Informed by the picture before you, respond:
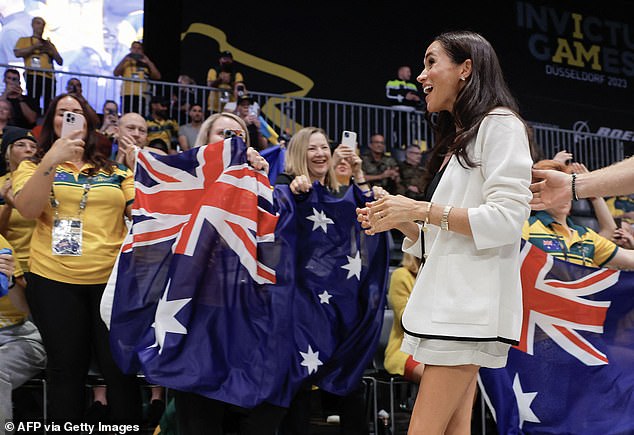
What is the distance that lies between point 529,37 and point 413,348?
12.5 meters

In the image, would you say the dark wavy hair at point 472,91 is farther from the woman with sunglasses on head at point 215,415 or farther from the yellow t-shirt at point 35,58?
the yellow t-shirt at point 35,58

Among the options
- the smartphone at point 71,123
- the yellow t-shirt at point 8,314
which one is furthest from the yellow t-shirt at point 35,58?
the yellow t-shirt at point 8,314

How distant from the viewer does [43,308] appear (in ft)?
11.5

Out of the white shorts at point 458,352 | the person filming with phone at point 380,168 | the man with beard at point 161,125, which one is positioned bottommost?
the white shorts at point 458,352

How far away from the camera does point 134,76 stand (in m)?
9.49

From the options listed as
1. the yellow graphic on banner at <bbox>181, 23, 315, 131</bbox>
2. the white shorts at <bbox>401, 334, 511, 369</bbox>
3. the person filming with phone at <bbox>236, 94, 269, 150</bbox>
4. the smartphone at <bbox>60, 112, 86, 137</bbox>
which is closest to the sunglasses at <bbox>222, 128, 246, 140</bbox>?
the smartphone at <bbox>60, 112, 86, 137</bbox>

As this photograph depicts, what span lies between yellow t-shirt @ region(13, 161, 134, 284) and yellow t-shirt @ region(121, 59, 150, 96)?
18.9ft

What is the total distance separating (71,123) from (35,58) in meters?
5.98

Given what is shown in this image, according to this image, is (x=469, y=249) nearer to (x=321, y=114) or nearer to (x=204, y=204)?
(x=204, y=204)

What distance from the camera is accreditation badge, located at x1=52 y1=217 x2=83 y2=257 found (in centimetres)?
361

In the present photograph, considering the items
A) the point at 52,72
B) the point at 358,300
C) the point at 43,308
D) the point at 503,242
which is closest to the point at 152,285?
the point at 43,308

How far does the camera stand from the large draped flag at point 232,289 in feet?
10.9

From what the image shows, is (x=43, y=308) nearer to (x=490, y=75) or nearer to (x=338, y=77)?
(x=490, y=75)

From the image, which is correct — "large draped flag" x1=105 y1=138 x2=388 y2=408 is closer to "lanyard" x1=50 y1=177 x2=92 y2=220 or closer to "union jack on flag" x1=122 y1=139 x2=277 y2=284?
"union jack on flag" x1=122 y1=139 x2=277 y2=284
